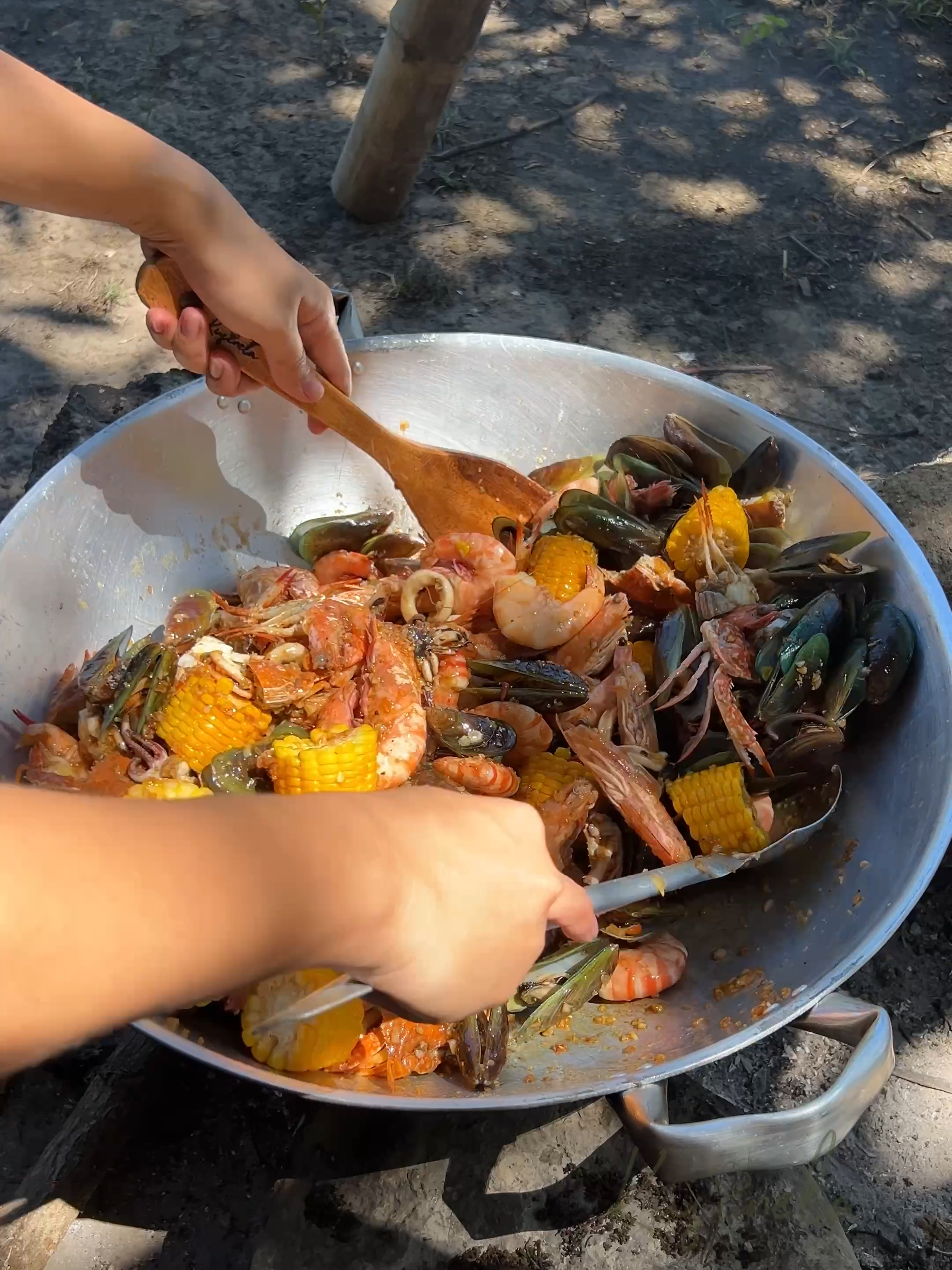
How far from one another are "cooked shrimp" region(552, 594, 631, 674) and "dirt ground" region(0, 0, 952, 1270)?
45.4 inches

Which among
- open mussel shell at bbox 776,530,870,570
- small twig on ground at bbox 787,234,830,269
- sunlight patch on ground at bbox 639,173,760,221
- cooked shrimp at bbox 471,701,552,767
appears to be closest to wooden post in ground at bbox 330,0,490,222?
sunlight patch on ground at bbox 639,173,760,221

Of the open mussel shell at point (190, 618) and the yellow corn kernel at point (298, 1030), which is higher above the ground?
the yellow corn kernel at point (298, 1030)

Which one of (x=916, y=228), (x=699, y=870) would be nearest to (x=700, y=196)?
(x=916, y=228)

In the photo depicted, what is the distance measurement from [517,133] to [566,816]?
16.2 feet

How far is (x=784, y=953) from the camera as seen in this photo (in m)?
1.80

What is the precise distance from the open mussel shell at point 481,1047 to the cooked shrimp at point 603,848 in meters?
0.38

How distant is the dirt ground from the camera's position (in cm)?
421

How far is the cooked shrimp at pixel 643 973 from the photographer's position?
Answer: 184cm

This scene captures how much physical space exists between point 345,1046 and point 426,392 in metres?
1.68

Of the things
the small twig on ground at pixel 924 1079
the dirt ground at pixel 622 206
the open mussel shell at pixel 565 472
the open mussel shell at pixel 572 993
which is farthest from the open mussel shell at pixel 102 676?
the small twig on ground at pixel 924 1079

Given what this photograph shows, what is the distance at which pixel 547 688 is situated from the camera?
2.19 meters

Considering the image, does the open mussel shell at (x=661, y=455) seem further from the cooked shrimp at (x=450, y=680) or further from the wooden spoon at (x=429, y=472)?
the cooked shrimp at (x=450, y=680)

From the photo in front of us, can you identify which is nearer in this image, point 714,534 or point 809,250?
point 714,534

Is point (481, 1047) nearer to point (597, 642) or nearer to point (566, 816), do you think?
point (566, 816)
